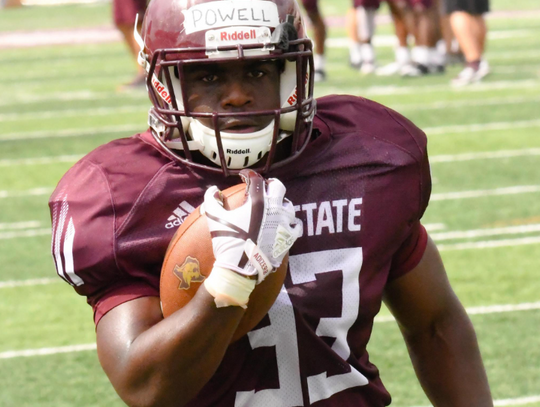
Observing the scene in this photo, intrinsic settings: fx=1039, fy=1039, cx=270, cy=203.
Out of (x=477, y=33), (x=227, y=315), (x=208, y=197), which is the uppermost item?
(x=208, y=197)

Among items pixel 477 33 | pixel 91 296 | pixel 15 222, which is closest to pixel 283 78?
pixel 91 296

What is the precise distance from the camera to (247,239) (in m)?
1.65

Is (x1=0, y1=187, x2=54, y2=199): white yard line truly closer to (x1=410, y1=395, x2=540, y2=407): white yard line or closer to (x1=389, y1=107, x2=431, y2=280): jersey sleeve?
(x1=410, y1=395, x2=540, y2=407): white yard line

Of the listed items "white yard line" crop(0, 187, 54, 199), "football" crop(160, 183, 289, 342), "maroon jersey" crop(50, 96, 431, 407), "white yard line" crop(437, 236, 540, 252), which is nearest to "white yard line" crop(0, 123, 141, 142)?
"white yard line" crop(0, 187, 54, 199)

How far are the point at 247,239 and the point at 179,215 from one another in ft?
1.05

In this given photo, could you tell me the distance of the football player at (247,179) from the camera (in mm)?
1896

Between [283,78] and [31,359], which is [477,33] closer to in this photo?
[31,359]

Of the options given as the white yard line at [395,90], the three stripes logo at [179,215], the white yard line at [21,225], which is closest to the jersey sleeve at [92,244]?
the three stripes logo at [179,215]

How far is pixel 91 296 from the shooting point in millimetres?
1954

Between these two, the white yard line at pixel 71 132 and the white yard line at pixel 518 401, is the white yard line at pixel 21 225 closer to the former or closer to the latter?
the white yard line at pixel 71 132

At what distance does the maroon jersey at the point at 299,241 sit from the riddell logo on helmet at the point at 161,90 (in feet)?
0.30

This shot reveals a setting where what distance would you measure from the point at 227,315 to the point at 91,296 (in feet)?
1.26

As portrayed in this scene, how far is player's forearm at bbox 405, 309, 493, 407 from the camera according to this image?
2271 mm

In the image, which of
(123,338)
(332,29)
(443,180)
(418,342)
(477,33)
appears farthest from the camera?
(332,29)
